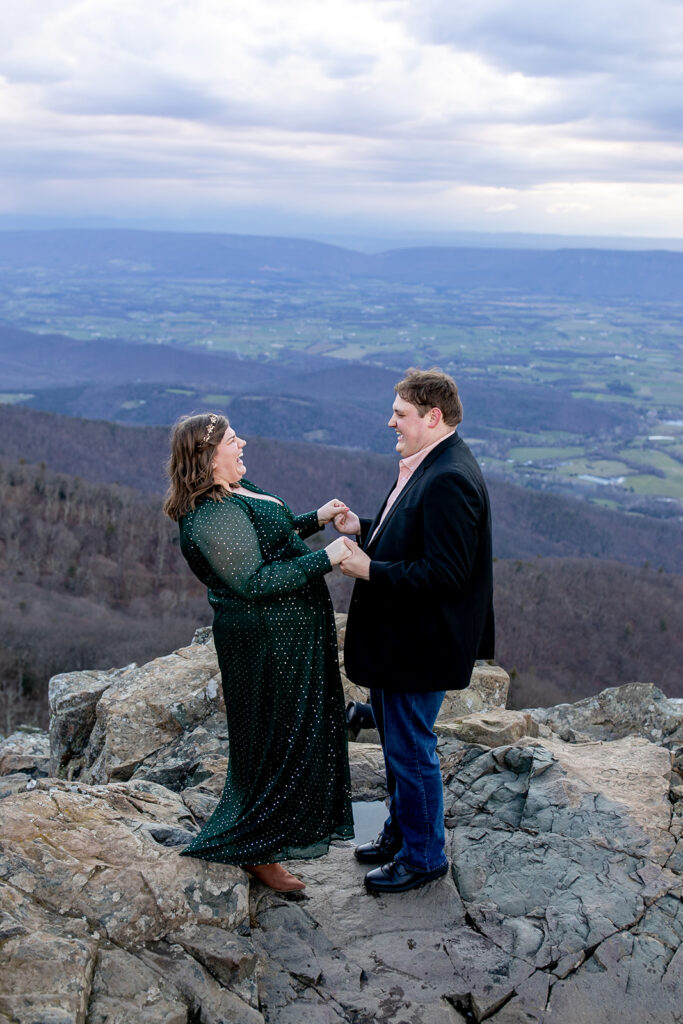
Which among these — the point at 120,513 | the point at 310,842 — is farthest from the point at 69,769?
the point at 120,513

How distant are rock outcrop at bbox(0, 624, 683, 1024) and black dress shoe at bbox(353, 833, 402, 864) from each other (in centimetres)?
12

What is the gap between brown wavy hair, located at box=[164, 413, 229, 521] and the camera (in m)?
4.32

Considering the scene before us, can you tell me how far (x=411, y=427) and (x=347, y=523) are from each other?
78cm

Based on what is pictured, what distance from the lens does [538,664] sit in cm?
4041

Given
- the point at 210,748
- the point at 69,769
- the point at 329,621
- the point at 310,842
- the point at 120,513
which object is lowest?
the point at 120,513

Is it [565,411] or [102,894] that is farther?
[565,411]

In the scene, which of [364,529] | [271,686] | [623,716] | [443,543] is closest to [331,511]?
[364,529]

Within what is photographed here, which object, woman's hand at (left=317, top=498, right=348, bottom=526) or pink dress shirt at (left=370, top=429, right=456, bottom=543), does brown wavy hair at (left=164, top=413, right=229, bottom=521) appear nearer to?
woman's hand at (left=317, top=498, right=348, bottom=526)

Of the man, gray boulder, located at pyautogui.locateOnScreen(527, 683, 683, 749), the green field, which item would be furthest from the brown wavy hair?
the green field

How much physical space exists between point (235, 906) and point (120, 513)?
1960 inches

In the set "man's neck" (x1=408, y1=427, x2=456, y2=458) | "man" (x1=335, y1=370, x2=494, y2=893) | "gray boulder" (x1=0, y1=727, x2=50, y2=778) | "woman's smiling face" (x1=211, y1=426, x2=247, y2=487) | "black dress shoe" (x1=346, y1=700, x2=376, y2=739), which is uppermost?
"man's neck" (x1=408, y1=427, x2=456, y2=458)

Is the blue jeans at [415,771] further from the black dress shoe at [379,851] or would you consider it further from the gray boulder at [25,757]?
the gray boulder at [25,757]

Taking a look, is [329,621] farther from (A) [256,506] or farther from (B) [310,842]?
(B) [310,842]

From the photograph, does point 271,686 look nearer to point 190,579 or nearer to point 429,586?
point 429,586
